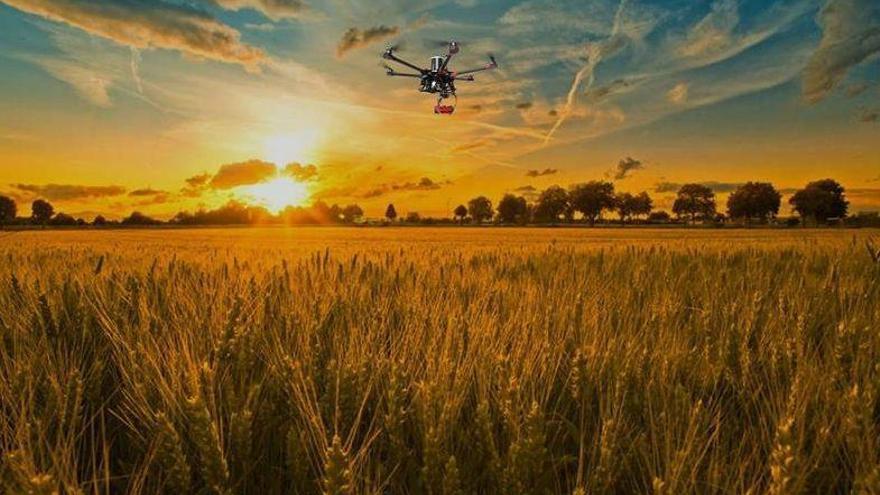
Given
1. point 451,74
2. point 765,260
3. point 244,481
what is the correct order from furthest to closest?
point 451,74 < point 765,260 < point 244,481

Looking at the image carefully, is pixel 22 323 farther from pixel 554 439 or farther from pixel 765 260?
pixel 765 260

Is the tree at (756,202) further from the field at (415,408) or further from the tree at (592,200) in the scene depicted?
the field at (415,408)

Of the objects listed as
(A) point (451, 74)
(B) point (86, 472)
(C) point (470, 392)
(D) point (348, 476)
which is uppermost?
(A) point (451, 74)

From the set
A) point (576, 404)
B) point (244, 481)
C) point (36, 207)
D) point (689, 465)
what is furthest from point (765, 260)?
point (36, 207)

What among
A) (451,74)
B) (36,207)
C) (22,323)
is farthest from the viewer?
(36,207)

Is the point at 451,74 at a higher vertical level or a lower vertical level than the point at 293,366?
higher

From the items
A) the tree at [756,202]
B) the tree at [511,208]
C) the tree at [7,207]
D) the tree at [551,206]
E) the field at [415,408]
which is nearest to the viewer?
the field at [415,408]

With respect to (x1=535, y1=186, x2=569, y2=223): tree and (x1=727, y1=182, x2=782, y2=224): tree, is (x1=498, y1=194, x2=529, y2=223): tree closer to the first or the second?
(x1=535, y1=186, x2=569, y2=223): tree

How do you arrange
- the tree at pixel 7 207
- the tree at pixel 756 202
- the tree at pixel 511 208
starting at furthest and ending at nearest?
the tree at pixel 511 208 → the tree at pixel 756 202 → the tree at pixel 7 207

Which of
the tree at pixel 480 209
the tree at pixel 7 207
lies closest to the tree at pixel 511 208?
the tree at pixel 480 209
